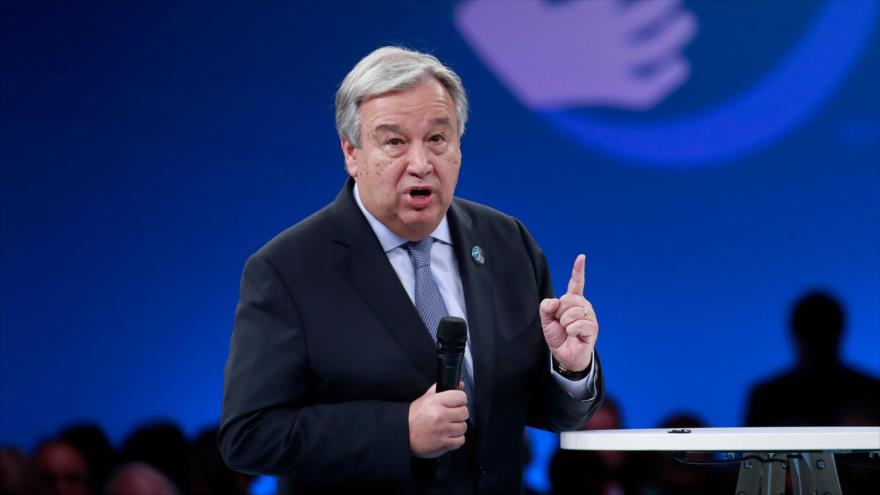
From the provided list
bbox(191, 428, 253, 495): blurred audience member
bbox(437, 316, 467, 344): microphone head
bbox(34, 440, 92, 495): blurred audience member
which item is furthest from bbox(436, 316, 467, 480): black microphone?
bbox(34, 440, 92, 495): blurred audience member

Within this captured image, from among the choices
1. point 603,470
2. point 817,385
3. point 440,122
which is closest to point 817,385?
point 817,385

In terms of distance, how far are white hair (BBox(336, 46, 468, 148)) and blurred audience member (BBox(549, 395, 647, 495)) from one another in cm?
255

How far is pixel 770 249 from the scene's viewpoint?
15.8 ft

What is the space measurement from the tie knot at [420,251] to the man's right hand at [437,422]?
31 centimetres

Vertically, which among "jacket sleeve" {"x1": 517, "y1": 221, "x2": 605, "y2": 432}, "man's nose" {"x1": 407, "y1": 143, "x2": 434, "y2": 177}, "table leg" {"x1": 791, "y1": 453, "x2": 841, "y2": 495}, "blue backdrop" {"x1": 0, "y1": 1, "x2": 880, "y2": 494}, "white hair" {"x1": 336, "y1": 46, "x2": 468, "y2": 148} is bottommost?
"table leg" {"x1": 791, "y1": 453, "x2": 841, "y2": 495}

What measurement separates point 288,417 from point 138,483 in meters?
2.51

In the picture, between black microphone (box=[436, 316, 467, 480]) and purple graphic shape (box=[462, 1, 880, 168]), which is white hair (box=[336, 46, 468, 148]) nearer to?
black microphone (box=[436, 316, 467, 480])

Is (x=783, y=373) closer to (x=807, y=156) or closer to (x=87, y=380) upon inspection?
(x=807, y=156)

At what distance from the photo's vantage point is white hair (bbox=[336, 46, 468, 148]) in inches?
79.3

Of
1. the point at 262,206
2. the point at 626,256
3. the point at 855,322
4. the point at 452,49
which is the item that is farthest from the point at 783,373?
the point at 262,206

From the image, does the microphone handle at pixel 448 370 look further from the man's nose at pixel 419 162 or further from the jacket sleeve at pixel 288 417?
the man's nose at pixel 419 162

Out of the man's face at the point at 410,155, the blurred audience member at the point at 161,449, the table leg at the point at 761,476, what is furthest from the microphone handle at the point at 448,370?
the blurred audience member at the point at 161,449

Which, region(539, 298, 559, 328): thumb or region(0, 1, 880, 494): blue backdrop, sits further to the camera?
region(0, 1, 880, 494): blue backdrop

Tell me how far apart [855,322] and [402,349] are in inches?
131
